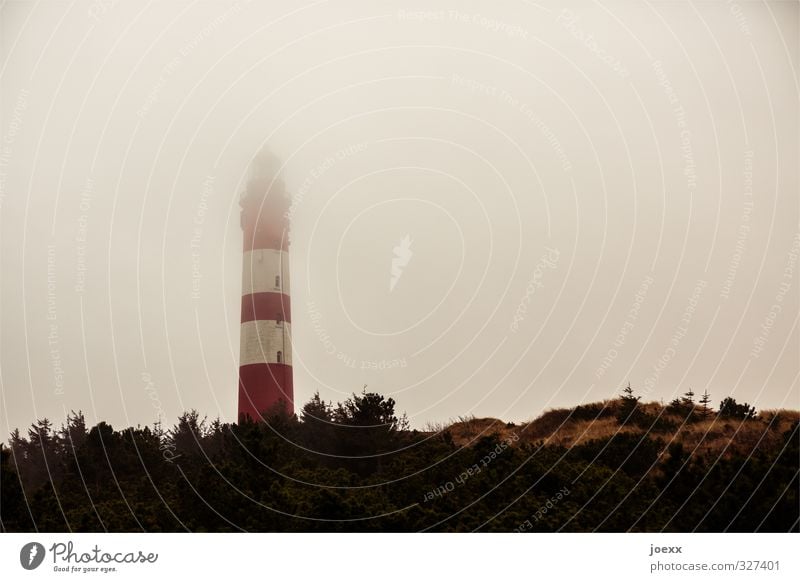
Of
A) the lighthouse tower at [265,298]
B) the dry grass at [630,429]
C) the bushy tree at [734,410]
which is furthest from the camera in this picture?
the lighthouse tower at [265,298]

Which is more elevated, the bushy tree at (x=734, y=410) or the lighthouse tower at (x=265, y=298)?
the lighthouse tower at (x=265, y=298)

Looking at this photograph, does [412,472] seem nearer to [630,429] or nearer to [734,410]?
[630,429]

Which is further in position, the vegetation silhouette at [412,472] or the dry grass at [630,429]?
the dry grass at [630,429]

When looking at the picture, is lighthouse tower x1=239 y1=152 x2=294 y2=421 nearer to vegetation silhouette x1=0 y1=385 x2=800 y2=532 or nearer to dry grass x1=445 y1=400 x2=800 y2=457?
vegetation silhouette x1=0 y1=385 x2=800 y2=532

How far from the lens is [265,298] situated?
83.1 ft

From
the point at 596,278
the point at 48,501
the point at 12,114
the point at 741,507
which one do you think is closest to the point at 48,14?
the point at 12,114

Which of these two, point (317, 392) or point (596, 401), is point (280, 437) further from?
point (596, 401)

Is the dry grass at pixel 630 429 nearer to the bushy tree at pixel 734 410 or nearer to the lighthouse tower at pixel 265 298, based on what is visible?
the bushy tree at pixel 734 410

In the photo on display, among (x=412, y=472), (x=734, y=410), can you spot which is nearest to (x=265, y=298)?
(x=412, y=472)

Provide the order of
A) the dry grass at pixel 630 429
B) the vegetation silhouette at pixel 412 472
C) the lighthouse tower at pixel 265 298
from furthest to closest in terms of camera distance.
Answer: the lighthouse tower at pixel 265 298
the dry grass at pixel 630 429
the vegetation silhouette at pixel 412 472

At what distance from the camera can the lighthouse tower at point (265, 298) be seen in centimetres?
2336

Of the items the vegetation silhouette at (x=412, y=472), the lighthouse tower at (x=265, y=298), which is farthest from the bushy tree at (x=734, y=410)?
the lighthouse tower at (x=265, y=298)

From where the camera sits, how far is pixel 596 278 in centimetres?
2088

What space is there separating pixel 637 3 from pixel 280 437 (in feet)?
34.0
